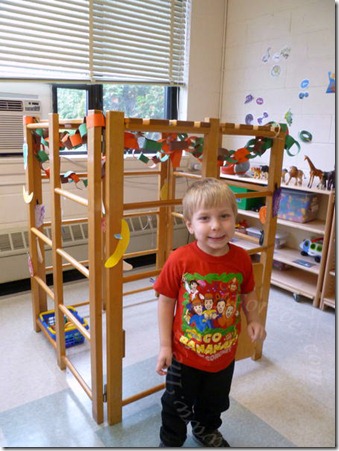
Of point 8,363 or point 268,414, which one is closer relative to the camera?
point 268,414

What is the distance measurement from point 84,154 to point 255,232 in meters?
1.56

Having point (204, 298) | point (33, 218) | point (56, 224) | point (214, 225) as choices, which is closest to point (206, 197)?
point (214, 225)

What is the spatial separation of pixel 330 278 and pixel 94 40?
242cm

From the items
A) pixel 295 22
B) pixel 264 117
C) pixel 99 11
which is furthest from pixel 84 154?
pixel 295 22

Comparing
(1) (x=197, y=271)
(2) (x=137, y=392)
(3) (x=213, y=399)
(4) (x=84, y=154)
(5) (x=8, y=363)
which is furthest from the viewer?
(4) (x=84, y=154)

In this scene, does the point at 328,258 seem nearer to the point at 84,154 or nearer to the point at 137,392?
the point at 137,392

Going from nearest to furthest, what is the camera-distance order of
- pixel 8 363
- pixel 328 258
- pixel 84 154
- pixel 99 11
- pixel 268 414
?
pixel 268 414 → pixel 8 363 → pixel 328 258 → pixel 99 11 → pixel 84 154

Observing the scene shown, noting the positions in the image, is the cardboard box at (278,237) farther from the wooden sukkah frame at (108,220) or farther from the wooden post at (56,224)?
the wooden post at (56,224)

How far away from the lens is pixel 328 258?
8.10 ft

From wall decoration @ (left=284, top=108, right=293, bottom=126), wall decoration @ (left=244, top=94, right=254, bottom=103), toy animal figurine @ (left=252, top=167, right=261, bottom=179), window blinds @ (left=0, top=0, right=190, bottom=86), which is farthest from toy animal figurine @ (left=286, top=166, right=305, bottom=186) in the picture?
window blinds @ (left=0, top=0, right=190, bottom=86)

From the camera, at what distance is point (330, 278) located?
254cm

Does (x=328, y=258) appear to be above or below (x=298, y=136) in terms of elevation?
below

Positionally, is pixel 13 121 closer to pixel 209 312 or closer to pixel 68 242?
pixel 68 242

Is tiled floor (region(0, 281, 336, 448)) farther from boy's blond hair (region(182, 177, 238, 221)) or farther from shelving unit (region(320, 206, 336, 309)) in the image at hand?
boy's blond hair (region(182, 177, 238, 221))
